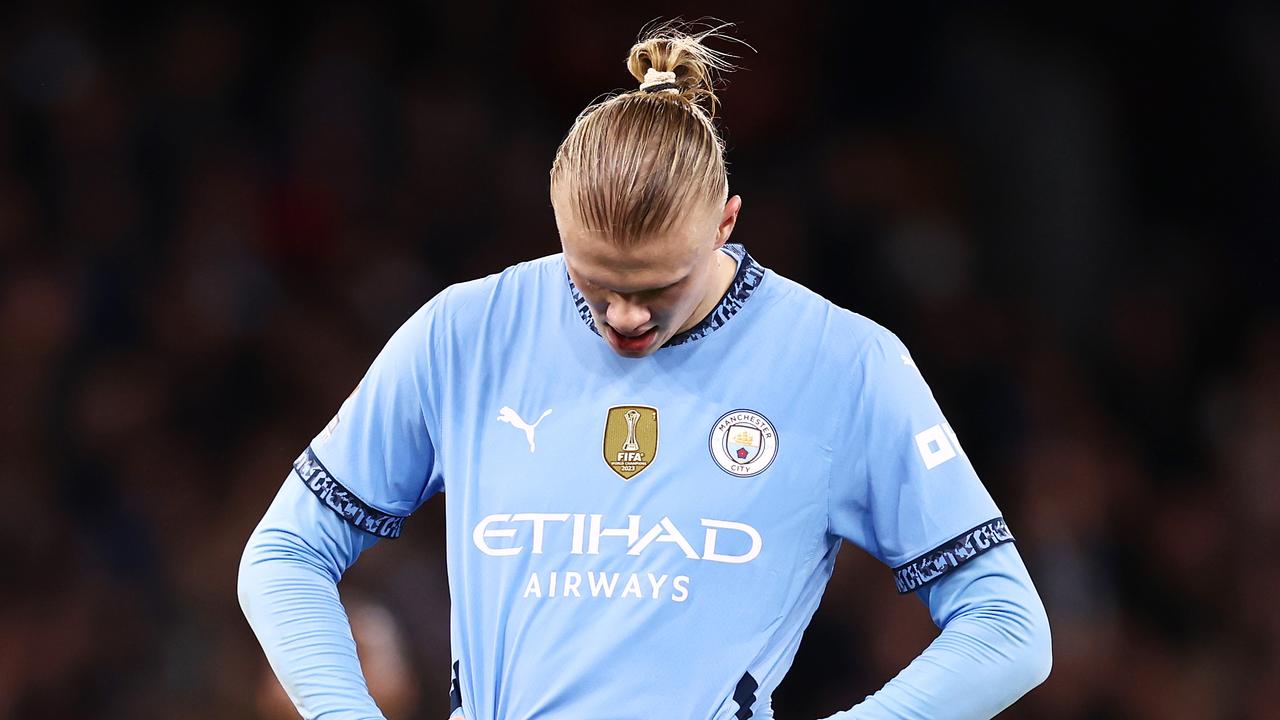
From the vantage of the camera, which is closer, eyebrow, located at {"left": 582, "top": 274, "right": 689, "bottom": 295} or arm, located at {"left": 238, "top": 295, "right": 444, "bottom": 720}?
eyebrow, located at {"left": 582, "top": 274, "right": 689, "bottom": 295}

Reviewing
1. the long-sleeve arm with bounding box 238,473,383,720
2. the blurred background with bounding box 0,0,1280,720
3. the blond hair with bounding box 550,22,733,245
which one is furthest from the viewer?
the blurred background with bounding box 0,0,1280,720

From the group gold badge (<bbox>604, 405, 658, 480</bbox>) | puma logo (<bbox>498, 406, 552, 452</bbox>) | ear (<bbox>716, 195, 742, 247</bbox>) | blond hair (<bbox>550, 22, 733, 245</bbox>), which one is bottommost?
gold badge (<bbox>604, 405, 658, 480</bbox>)

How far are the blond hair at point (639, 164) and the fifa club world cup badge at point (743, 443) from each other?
0.27 m

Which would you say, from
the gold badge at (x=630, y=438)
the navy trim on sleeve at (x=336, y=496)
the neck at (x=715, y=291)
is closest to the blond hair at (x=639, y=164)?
the neck at (x=715, y=291)

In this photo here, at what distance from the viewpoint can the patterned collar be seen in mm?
1889

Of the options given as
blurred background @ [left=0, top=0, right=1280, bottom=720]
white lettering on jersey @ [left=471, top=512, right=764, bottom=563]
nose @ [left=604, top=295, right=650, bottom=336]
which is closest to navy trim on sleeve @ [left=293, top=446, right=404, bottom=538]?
white lettering on jersey @ [left=471, top=512, right=764, bottom=563]

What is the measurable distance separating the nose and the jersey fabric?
0.13 metres

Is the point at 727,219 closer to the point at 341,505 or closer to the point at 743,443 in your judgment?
the point at 743,443

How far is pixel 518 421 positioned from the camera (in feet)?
6.16

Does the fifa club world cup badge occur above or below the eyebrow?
below

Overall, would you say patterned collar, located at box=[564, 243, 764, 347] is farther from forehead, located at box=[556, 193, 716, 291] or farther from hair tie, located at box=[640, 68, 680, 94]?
hair tie, located at box=[640, 68, 680, 94]

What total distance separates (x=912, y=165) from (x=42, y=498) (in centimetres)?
283

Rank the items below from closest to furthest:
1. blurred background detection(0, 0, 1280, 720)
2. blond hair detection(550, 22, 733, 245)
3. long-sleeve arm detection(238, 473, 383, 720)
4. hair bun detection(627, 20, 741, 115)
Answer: blond hair detection(550, 22, 733, 245) < long-sleeve arm detection(238, 473, 383, 720) < hair bun detection(627, 20, 741, 115) < blurred background detection(0, 0, 1280, 720)

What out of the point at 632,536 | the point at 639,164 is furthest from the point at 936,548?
the point at 639,164
